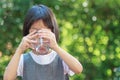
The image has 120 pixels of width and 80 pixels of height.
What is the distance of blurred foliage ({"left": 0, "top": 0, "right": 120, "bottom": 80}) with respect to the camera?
181 inches

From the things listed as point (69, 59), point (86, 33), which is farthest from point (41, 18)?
point (86, 33)

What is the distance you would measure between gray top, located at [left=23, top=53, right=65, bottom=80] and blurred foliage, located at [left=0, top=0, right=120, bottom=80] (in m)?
1.71

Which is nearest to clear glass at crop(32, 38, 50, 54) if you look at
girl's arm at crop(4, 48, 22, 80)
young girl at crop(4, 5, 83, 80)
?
young girl at crop(4, 5, 83, 80)

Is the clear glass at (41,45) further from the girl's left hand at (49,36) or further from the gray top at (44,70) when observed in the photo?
the gray top at (44,70)

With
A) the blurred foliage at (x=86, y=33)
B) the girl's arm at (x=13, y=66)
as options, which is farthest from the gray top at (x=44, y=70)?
the blurred foliage at (x=86, y=33)

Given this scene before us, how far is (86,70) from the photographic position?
473 cm

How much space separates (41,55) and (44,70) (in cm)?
9

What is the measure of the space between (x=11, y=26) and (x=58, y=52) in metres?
A: 1.91

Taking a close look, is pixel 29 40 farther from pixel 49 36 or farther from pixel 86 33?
pixel 86 33

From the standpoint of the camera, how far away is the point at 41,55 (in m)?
2.83

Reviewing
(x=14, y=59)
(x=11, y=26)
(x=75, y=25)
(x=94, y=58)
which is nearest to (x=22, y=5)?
(x=11, y=26)

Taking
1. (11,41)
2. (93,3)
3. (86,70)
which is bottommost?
(86,70)

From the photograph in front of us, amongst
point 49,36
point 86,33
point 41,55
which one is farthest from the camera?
point 86,33

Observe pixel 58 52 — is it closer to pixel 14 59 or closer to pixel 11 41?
pixel 14 59
